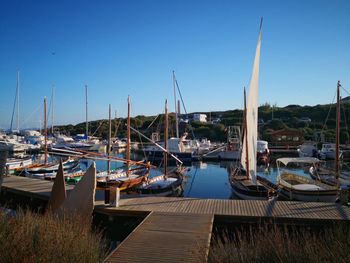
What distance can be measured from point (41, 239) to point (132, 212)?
6056 millimetres

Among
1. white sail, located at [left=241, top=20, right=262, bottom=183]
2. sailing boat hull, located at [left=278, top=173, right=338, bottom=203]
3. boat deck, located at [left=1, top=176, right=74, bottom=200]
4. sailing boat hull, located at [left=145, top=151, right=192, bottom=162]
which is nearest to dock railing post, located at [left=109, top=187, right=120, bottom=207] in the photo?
boat deck, located at [left=1, top=176, right=74, bottom=200]

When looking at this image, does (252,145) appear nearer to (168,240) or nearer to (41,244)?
(168,240)

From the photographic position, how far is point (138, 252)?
7.91 metres

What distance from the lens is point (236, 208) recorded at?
40.4ft

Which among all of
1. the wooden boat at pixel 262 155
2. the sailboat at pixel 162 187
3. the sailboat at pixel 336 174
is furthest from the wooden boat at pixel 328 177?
the wooden boat at pixel 262 155

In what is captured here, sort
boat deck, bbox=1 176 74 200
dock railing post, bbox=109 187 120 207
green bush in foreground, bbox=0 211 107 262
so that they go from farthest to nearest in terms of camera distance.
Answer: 1. boat deck, bbox=1 176 74 200
2. dock railing post, bbox=109 187 120 207
3. green bush in foreground, bbox=0 211 107 262

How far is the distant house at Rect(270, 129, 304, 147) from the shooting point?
60.3m

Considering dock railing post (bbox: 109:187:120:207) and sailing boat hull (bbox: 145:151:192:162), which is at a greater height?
dock railing post (bbox: 109:187:120:207)

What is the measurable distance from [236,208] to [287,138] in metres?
53.8

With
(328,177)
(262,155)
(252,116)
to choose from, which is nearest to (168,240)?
(252,116)

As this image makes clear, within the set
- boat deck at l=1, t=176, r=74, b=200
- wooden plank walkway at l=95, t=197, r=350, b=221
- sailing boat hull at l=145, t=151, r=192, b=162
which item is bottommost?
sailing boat hull at l=145, t=151, r=192, b=162

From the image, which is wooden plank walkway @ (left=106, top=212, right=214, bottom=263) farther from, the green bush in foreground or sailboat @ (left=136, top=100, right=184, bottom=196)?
sailboat @ (left=136, top=100, right=184, bottom=196)

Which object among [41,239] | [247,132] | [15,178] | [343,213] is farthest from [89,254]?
[15,178]

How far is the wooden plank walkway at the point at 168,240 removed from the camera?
750 centimetres
